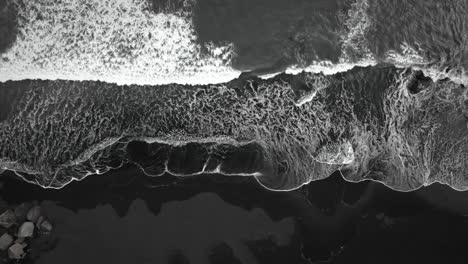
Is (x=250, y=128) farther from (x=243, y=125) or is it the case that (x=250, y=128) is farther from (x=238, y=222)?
(x=238, y=222)

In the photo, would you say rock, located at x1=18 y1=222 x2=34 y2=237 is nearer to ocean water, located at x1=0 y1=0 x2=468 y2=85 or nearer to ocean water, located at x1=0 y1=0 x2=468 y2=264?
ocean water, located at x1=0 y1=0 x2=468 y2=264

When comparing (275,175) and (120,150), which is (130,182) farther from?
(275,175)

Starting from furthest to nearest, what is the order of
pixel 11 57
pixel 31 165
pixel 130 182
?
pixel 130 182 → pixel 31 165 → pixel 11 57

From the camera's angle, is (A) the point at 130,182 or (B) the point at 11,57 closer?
(B) the point at 11,57

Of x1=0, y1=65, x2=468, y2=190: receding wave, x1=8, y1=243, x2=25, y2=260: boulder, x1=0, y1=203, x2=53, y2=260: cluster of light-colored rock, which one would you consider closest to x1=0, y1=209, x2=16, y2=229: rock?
x1=0, y1=203, x2=53, y2=260: cluster of light-colored rock

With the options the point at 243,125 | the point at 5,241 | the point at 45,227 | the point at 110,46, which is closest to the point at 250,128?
the point at 243,125

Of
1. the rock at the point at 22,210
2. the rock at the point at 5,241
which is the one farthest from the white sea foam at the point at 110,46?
the rock at the point at 5,241

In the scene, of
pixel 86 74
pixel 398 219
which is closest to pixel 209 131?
pixel 86 74
